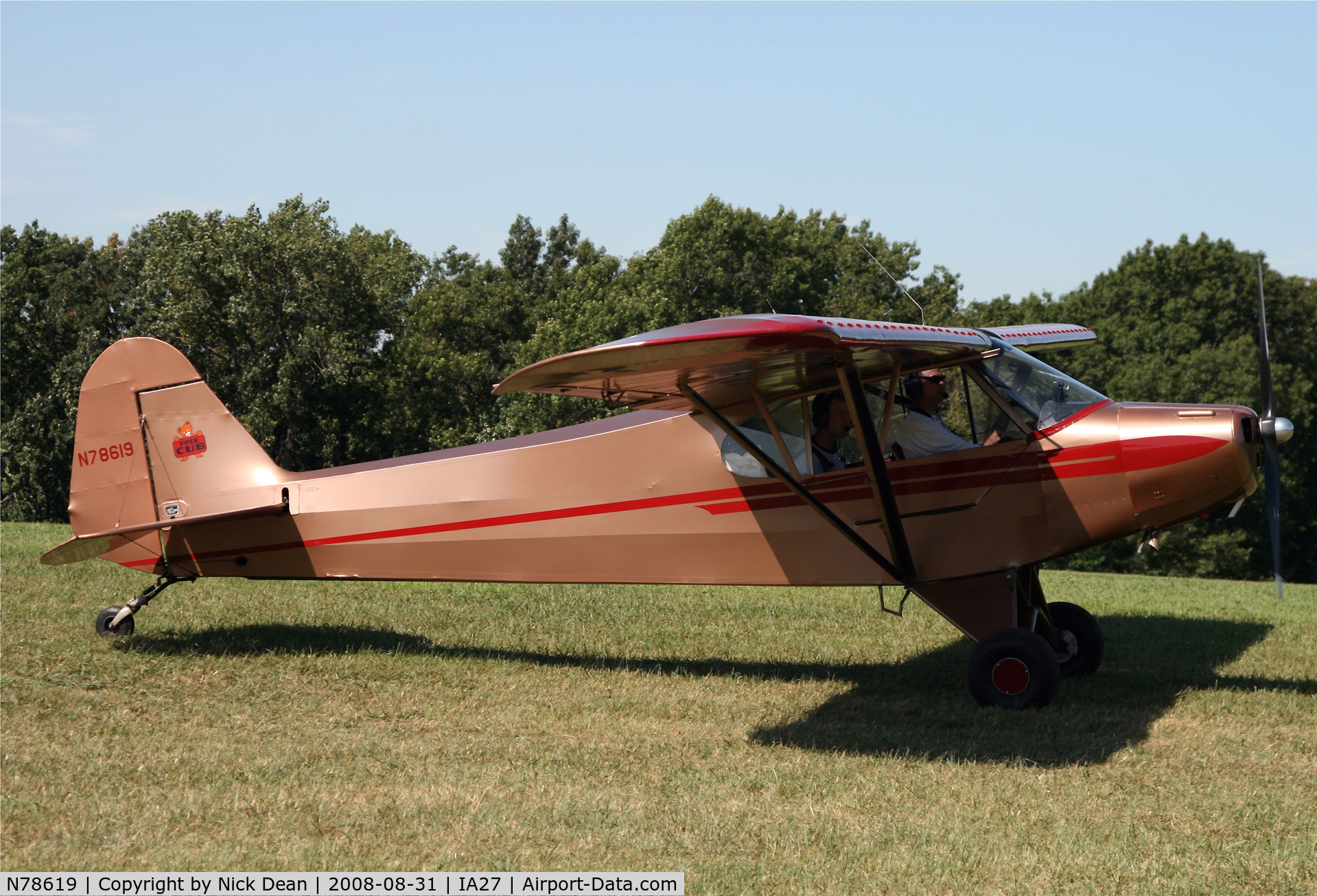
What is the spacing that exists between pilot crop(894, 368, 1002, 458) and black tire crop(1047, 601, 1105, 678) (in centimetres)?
215

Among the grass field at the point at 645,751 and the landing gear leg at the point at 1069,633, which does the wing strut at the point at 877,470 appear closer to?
the grass field at the point at 645,751

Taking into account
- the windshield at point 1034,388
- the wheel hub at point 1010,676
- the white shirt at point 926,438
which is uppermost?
the windshield at point 1034,388

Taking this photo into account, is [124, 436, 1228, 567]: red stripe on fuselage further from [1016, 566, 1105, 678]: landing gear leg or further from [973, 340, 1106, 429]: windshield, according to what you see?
[1016, 566, 1105, 678]: landing gear leg

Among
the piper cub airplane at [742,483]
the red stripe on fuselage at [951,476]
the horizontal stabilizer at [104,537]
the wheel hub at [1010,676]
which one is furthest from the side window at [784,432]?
the horizontal stabilizer at [104,537]

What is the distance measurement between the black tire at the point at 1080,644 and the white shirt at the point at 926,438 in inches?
82.7

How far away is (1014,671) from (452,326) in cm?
4535

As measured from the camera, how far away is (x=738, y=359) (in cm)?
603

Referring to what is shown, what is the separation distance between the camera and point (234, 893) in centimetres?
402

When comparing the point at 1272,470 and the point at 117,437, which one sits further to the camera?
the point at 117,437

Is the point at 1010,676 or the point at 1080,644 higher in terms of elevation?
the point at 1010,676

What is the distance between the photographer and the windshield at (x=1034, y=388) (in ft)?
24.4

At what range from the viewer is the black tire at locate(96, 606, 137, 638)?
28.8 feet

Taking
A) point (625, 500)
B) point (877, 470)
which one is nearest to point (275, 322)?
point (625, 500)

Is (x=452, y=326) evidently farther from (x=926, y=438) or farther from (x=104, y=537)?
(x=926, y=438)
